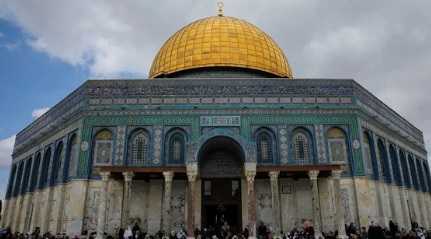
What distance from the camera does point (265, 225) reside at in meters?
15.5

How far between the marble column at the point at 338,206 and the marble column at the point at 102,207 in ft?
27.9

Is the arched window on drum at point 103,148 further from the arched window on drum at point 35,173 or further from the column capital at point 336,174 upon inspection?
the column capital at point 336,174

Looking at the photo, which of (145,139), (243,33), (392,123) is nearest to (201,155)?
(145,139)

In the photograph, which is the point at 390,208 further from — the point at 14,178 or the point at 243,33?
the point at 14,178

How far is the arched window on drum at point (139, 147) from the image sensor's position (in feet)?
52.4

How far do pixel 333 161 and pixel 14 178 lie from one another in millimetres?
18510

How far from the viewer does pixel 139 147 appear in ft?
53.1

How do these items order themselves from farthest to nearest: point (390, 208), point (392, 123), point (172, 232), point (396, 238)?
point (392, 123) → point (390, 208) → point (172, 232) → point (396, 238)

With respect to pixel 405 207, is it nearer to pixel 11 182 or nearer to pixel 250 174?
pixel 250 174

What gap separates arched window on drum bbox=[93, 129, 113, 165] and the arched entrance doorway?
3884 millimetres

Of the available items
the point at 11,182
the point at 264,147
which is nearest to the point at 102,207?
the point at 264,147

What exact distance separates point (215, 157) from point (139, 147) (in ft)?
Answer: 10.8

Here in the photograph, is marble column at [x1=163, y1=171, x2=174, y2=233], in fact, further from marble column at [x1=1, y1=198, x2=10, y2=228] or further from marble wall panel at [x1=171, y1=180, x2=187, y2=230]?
marble column at [x1=1, y1=198, x2=10, y2=228]

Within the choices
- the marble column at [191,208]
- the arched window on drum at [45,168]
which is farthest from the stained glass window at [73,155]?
the marble column at [191,208]
